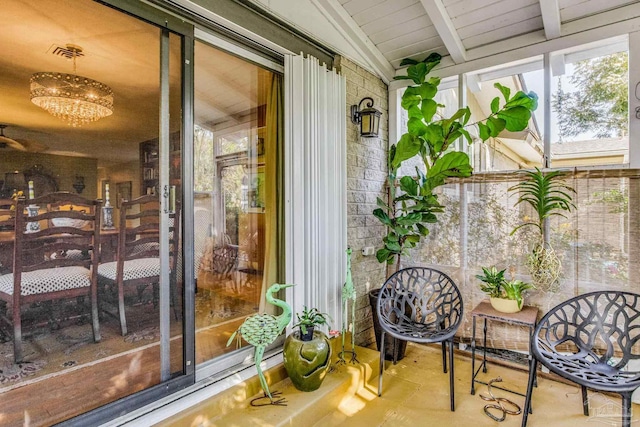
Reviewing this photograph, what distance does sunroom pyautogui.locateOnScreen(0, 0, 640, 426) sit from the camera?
62.4 inches

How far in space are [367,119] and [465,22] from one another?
1.06m

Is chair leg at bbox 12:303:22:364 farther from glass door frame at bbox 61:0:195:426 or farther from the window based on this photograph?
the window

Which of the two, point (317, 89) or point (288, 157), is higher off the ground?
point (317, 89)

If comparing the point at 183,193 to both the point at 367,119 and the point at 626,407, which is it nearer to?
the point at 367,119

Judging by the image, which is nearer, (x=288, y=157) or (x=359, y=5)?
(x=288, y=157)

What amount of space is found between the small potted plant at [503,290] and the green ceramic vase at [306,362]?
1.36 metres

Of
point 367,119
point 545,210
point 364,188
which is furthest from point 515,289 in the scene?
point 367,119

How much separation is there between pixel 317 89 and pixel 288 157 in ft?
1.96

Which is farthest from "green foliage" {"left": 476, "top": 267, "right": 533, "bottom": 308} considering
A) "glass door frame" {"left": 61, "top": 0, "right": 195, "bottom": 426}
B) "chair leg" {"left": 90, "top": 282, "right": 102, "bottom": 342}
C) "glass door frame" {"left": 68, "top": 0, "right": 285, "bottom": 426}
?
"chair leg" {"left": 90, "top": 282, "right": 102, "bottom": 342}

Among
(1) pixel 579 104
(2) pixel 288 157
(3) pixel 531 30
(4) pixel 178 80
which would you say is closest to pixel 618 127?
(1) pixel 579 104

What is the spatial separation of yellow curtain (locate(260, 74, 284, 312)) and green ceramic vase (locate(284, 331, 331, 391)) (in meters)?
0.44

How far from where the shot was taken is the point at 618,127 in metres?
2.47

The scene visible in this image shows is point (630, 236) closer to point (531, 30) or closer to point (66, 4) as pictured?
point (531, 30)

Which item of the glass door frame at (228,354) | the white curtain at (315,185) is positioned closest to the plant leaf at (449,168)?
the white curtain at (315,185)
